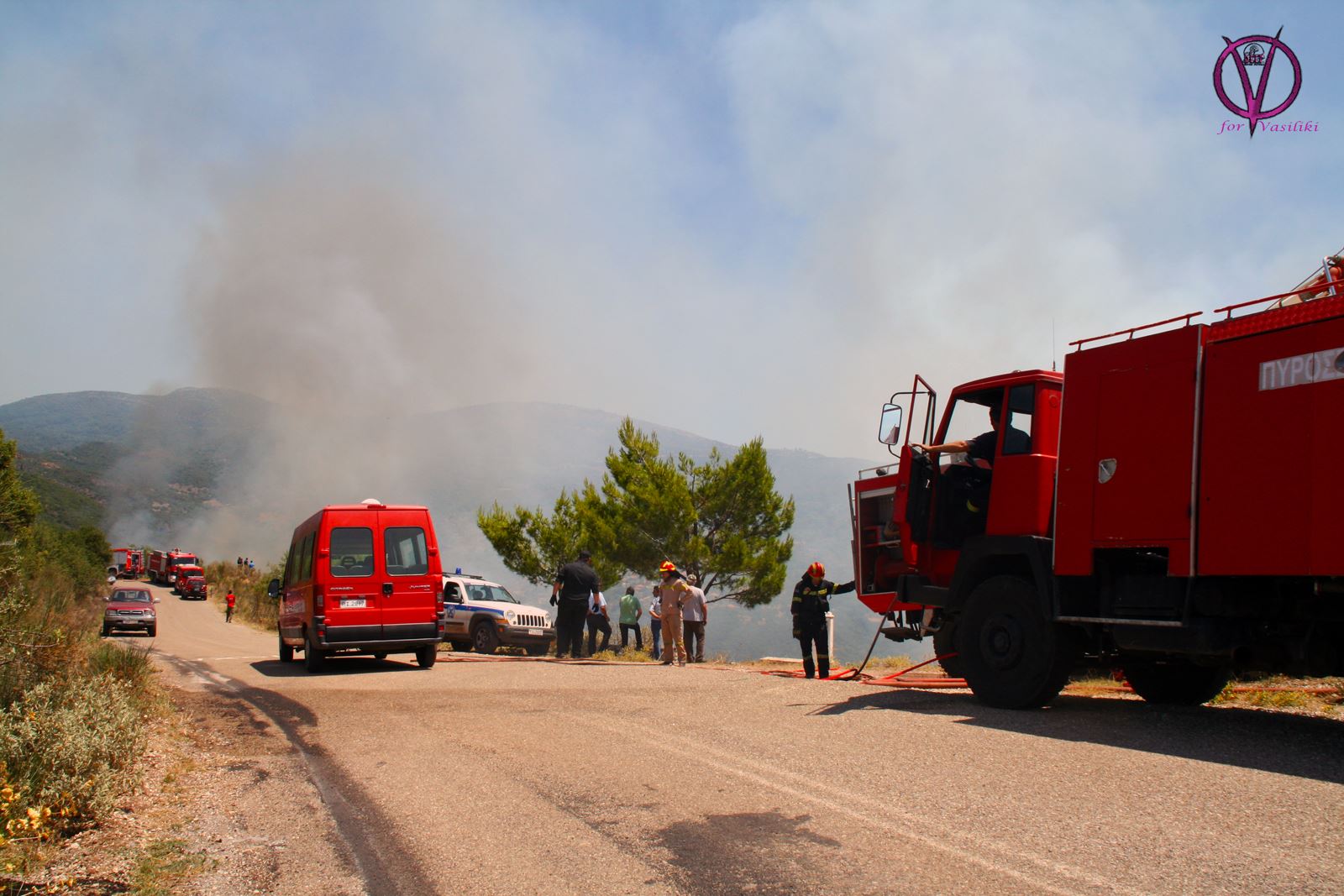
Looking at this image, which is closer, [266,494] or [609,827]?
[609,827]

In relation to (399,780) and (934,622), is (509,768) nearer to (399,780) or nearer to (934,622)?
(399,780)

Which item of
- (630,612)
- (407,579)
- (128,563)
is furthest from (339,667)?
(128,563)

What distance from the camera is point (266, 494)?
155m

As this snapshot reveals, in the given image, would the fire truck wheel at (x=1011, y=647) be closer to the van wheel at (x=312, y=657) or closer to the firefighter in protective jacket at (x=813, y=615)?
the firefighter in protective jacket at (x=813, y=615)

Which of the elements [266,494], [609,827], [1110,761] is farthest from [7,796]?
[266,494]

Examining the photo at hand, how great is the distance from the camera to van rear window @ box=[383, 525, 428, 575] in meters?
13.8

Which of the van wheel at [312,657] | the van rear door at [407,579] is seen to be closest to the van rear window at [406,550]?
the van rear door at [407,579]

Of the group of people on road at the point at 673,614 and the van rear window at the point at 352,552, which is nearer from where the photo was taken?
the group of people on road at the point at 673,614

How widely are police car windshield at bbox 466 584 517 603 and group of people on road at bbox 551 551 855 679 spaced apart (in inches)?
90.4

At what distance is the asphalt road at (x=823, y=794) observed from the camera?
14.1ft

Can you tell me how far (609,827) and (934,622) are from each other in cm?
558

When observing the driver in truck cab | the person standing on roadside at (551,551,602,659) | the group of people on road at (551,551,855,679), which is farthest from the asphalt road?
the person standing on roadside at (551,551,602,659)

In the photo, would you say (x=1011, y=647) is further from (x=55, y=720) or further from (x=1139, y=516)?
(x=55, y=720)

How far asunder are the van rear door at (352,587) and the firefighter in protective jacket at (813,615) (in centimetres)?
578
